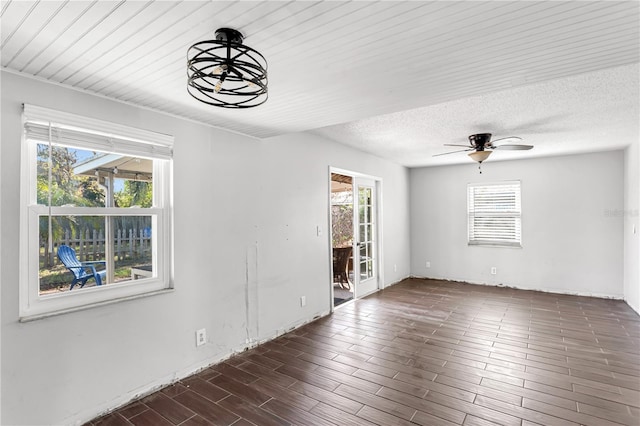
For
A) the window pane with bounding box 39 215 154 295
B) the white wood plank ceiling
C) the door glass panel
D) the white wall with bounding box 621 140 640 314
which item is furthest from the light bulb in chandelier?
the white wall with bounding box 621 140 640 314

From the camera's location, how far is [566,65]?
1808 millimetres

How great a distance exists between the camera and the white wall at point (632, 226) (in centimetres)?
422

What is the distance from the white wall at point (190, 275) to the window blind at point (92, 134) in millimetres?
57

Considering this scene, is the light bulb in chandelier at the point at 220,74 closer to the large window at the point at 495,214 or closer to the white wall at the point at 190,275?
the white wall at the point at 190,275

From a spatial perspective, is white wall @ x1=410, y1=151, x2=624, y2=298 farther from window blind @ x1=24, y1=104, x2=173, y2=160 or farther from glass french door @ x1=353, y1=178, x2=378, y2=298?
window blind @ x1=24, y1=104, x2=173, y2=160

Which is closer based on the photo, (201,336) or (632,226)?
(201,336)

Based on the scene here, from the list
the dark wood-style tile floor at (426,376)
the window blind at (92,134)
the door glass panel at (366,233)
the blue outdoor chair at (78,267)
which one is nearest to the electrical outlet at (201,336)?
the dark wood-style tile floor at (426,376)

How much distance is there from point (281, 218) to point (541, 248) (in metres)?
4.77

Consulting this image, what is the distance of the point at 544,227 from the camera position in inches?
220

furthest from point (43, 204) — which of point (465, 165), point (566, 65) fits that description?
point (465, 165)

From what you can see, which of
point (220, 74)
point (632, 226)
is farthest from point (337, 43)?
point (632, 226)

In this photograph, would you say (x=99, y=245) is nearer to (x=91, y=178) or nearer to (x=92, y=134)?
(x=91, y=178)

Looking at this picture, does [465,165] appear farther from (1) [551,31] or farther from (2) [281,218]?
(1) [551,31]

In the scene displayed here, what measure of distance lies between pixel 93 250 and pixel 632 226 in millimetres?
6384
